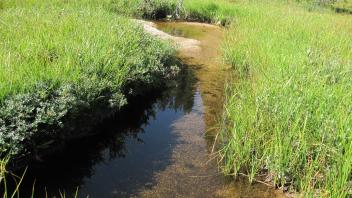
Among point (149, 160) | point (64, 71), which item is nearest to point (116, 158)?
point (149, 160)

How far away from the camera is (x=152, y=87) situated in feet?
33.4

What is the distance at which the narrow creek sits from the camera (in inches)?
236

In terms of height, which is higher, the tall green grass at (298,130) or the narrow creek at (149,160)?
the tall green grass at (298,130)

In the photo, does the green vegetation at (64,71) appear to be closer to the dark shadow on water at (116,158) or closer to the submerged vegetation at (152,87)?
the submerged vegetation at (152,87)

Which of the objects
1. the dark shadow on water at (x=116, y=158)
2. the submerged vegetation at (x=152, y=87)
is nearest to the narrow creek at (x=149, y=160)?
the dark shadow on water at (x=116, y=158)

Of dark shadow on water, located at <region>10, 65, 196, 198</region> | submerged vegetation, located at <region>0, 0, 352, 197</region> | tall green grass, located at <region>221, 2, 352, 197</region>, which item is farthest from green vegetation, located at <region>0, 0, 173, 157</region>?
tall green grass, located at <region>221, 2, 352, 197</region>

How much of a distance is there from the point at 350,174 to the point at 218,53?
32.6ft

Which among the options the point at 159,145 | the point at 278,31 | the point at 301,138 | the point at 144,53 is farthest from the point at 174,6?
the point at 301,138

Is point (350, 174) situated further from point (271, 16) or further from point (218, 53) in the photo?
point (271, 16)

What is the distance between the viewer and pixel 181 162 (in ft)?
22.5

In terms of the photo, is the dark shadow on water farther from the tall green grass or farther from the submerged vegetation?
the tall green grass

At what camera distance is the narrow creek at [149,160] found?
599cm

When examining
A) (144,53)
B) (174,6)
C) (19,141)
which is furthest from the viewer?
(174,6)

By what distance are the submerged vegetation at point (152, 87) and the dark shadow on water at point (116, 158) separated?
361mm
